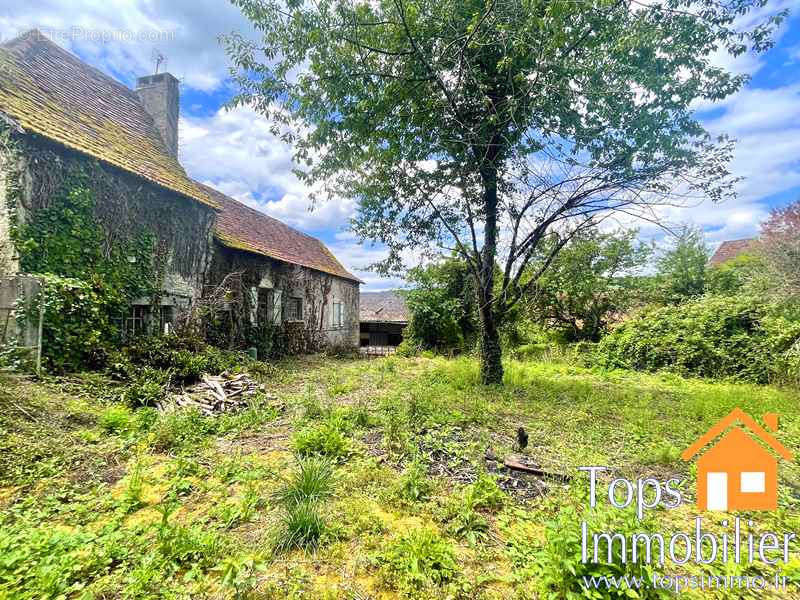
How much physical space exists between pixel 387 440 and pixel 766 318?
33.5ft

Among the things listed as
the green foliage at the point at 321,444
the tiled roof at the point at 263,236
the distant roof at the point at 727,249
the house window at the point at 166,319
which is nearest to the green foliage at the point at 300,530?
the green foliage at the point at 321,444

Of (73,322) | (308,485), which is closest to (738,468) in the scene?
(308,485)

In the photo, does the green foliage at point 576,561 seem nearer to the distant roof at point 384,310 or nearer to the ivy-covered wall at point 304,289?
the ivy-covered wall at point 304,289

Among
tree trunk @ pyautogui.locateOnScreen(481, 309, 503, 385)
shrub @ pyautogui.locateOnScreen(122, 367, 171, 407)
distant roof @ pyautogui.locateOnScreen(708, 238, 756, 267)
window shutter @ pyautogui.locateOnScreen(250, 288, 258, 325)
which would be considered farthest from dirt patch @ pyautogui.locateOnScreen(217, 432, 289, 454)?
distant roof @ pyautogui.locateOnScreen(708, 238, 756, 267)

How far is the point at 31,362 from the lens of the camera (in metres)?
5.25

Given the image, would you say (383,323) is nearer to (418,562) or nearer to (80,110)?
(80,110)

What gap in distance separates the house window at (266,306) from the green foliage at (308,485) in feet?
29.5

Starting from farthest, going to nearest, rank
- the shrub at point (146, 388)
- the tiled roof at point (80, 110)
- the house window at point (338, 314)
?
the house window at point (338, 314), the tiled roof at point (80, 110), the shrub at point (146, 388)

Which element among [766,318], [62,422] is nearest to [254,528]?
[62,422]

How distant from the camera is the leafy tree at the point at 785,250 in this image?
827cm

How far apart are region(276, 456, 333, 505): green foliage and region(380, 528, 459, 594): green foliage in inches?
31.9

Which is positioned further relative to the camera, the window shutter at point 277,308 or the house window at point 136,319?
the window shutter at point 277,308

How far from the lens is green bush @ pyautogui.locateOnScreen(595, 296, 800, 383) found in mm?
7801

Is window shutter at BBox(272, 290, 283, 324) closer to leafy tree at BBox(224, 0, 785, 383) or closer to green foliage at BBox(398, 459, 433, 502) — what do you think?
leafy tree at BBox(224, 0, 785, 383)
